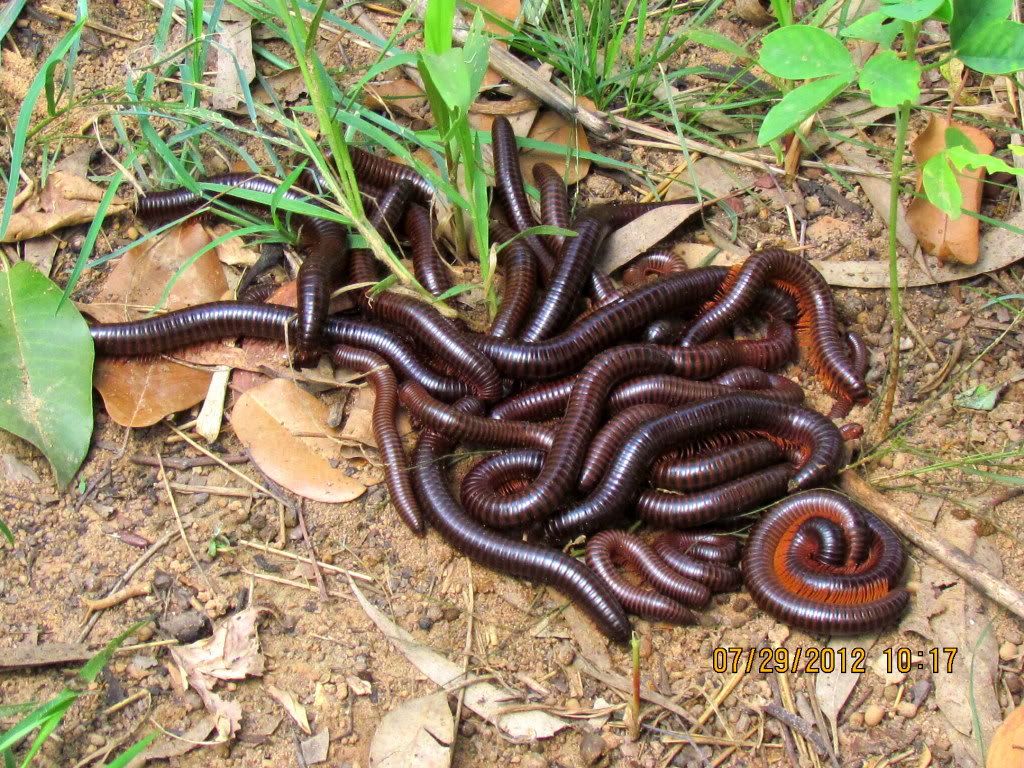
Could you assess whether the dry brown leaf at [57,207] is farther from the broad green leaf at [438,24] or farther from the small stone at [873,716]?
the small stone at [873,716]

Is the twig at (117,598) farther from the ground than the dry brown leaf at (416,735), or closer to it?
farther from the ground

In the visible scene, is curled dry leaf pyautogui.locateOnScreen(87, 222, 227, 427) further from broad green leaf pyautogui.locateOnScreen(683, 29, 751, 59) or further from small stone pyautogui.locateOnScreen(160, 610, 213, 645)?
broad green leaf pyautogui.locateOnScreen(683, 29, 751, 59)

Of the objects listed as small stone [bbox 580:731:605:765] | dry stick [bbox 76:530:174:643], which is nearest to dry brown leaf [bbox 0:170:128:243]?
dry stick [bbox 76:530:174:643]

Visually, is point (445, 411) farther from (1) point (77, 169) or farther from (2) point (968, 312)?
(2) point (968, 312)

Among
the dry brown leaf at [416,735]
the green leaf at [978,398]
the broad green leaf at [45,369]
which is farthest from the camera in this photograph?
the green leaf at [978,398]

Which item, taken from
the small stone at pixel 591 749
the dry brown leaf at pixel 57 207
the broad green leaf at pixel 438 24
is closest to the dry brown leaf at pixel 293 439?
the dry brown leaf at pixel 57 207

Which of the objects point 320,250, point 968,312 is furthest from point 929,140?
point 320,250

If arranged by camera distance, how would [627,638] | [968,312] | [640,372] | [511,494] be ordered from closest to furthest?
1. [627,638]
2. [511,494]
3. [640,372]
4. [968,312]
